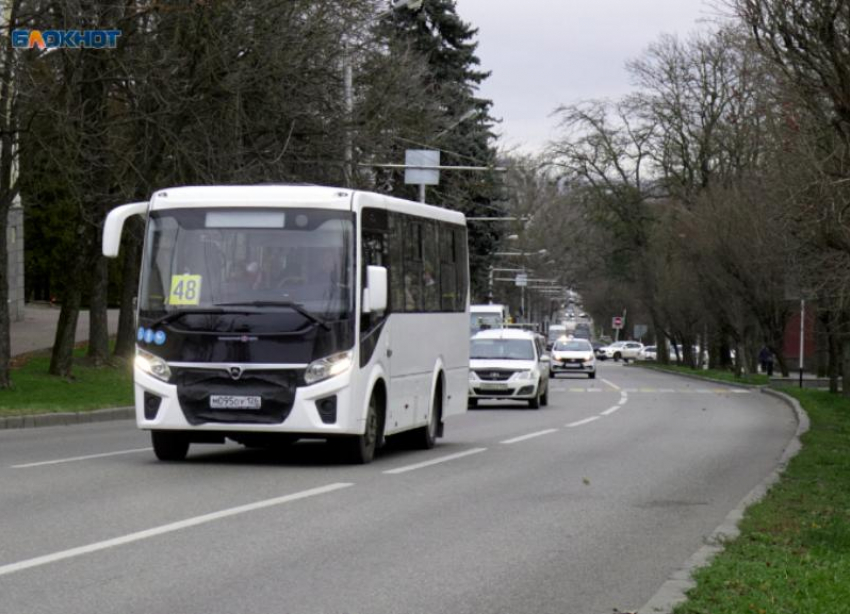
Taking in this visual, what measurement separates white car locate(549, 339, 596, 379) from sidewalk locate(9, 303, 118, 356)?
17.4 m

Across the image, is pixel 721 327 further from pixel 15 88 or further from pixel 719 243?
pixel 15 88

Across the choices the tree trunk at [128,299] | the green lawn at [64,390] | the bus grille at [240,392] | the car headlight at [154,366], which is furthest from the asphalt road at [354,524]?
the tree trunk at [128,299]

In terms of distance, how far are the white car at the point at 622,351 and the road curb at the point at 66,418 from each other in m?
95.5

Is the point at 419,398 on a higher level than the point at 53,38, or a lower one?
lower

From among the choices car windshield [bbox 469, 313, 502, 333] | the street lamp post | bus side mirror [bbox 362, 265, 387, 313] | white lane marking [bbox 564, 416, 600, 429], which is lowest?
white lane marking [bbox 564, 416, 600, 429]

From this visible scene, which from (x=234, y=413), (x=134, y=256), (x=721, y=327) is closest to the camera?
(x=234, y=413)

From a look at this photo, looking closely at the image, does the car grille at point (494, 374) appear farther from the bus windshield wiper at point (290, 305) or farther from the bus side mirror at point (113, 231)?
the bus side mirror at point (113, 231)

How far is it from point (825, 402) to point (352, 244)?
961 inches

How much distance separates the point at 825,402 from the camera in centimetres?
3956

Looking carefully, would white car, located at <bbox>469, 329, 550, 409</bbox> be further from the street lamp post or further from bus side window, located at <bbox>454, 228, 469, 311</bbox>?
bus side window, located at <bbox>454, 228, 469, 311</bbox>

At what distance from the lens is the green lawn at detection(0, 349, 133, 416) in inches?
1069

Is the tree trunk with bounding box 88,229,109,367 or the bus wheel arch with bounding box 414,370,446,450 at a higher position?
the tree trunk with bounding box 88,229,109,367

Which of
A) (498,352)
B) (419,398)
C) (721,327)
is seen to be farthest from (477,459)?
(721,327)

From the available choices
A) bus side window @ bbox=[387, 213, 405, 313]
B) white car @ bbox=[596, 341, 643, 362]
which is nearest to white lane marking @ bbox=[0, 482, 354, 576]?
bus side window @ bbox=[387, 213, 405, 313]
